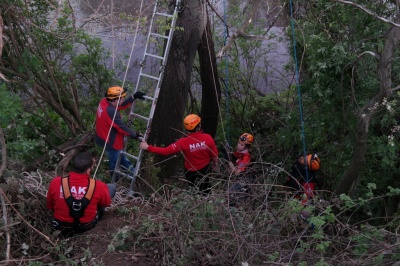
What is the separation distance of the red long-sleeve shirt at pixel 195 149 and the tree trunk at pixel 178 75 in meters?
0.21

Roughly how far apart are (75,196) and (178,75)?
2771mm

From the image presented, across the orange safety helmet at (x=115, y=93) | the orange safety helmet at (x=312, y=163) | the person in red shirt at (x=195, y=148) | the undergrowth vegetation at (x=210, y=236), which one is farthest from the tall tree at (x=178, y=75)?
the undergrowth vegetation at (x=210, y=236)

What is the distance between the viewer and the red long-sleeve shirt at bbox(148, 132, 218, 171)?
23.9 feet

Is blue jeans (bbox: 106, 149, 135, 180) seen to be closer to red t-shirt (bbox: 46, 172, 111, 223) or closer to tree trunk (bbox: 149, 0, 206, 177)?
tree trunk (bbox: 149, 0, 206, 177)

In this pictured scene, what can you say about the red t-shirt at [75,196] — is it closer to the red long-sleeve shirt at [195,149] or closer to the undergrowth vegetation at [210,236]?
the undergrowth vegetation at [210,236]

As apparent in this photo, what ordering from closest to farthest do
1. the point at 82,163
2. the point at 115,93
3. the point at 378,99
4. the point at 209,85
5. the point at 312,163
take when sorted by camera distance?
the point at 82,163, the point at 378,99, the point at 312,163, the point at 115,93, the point at 209,85

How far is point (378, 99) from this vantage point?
6129 millimetres

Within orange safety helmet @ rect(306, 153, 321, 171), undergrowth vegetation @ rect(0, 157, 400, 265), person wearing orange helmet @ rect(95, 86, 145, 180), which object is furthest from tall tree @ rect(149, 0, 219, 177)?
undergrowth vegetation @ rect(0, 157, 400, 265)

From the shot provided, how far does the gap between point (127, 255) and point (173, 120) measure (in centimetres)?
304

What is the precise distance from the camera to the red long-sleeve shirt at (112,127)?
292 inches

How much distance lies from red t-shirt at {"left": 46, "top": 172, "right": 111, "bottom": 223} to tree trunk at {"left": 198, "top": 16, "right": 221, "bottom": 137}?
348 cm

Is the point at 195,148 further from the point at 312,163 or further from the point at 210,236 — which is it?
the point at 210,236

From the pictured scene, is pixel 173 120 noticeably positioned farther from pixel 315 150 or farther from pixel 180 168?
pixel 315 150

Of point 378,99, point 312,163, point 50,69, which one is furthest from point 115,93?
point 378,99
